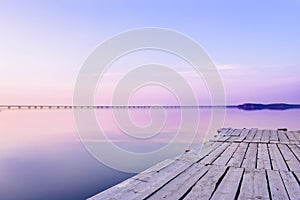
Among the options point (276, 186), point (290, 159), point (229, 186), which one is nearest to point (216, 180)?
point (229, 186)

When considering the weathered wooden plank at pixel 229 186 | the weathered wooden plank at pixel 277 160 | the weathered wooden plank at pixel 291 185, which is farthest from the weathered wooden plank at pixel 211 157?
the weathered wooden plank at pixel 291 185

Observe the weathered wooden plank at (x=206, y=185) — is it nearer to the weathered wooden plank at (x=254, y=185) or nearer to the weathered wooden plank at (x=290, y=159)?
the weathered wooden plank at (x=254, y=185)

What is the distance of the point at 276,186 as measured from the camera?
8.78 feet

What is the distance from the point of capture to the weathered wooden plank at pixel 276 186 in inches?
94.2

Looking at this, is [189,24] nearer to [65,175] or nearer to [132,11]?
[132,11]

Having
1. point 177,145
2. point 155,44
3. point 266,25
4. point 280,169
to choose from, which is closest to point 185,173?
point 280,169

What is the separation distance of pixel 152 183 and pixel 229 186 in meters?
0.79

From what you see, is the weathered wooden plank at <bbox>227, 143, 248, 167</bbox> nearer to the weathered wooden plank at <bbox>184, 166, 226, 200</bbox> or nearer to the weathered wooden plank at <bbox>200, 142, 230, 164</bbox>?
the weathered wooden plank at <bbox>200, 142, 230, 164</bbox>

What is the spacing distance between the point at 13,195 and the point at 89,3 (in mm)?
9850

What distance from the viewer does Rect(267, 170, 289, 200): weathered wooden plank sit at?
239 cm

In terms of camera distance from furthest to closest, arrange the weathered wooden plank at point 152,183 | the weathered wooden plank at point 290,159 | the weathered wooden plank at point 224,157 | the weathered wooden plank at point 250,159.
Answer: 1. the weathered wooden plank at point 224,157
2. the weathered wooden plank at point 250,159
3. the weathered wooden plank at point 290,159
4. the weathered wooden plank at point 152,183

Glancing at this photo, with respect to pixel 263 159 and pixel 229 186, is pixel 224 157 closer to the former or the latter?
pixel 263 159

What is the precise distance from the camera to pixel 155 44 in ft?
20.7

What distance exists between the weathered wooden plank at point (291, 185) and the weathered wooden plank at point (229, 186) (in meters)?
0.46
